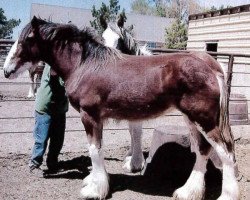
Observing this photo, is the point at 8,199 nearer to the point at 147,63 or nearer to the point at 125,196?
the point at 125,196

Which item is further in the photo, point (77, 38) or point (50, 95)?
point (50, 95)

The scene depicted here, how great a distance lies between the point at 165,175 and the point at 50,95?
1856 mm

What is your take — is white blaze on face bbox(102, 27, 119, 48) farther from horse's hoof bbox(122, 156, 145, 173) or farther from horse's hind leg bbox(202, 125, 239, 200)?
horse's hind leg bbox(202, 125, 239, 200)

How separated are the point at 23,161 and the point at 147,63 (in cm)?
256

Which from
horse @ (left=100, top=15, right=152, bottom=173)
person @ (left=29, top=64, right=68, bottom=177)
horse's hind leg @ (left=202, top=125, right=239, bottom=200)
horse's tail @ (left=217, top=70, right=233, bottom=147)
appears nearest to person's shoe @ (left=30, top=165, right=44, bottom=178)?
person @ (left=29, top=64, right=68, bottom=177)

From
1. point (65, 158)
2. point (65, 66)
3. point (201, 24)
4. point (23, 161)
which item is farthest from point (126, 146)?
point (201, 24)

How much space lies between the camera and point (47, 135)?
4.70 meters

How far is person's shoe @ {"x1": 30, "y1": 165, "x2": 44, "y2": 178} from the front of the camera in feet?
15.3

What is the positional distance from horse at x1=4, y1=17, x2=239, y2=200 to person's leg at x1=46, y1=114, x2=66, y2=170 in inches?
31.5

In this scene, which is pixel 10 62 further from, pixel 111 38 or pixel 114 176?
pixel 114 176

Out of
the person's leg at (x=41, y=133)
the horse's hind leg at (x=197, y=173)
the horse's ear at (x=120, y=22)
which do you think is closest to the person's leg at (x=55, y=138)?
the person's leg at (x=41, y=133)

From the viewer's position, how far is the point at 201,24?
15.0m

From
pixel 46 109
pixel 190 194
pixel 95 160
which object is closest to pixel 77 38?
pixel 46 109

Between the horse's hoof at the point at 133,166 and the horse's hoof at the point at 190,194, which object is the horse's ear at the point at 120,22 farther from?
the horse's hoof at the point at 190,194
